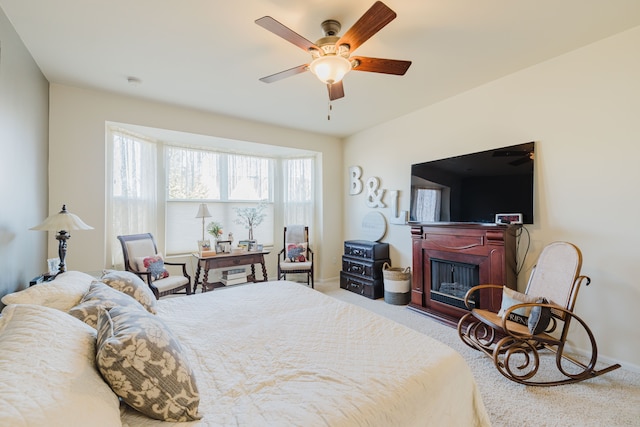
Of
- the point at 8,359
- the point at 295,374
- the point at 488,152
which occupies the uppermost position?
the point at 488,152

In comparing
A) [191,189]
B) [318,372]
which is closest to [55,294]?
[318,372]

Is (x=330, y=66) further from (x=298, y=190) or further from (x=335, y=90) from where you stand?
(x=298, y=190)

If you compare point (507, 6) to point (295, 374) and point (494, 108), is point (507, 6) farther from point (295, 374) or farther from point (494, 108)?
point (295, 374)

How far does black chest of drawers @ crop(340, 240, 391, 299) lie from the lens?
13.9 ft

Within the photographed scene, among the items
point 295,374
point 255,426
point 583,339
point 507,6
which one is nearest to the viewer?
point 255,426

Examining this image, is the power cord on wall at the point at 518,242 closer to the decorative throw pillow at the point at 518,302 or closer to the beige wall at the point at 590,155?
the beige wall at the point at 590,155

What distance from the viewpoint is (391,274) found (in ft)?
13.0

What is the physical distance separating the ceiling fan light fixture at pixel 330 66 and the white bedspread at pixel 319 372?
1.69 meters

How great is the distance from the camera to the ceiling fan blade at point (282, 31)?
1619mm

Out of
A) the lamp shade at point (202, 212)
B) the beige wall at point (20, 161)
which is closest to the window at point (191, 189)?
the lamp shade at point (202, 212)

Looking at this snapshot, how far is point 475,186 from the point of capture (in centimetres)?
319

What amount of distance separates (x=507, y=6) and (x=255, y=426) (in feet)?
9.36

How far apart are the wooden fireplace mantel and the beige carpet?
2.65 feet

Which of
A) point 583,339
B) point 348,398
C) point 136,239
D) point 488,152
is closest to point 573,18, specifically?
point 488,152
